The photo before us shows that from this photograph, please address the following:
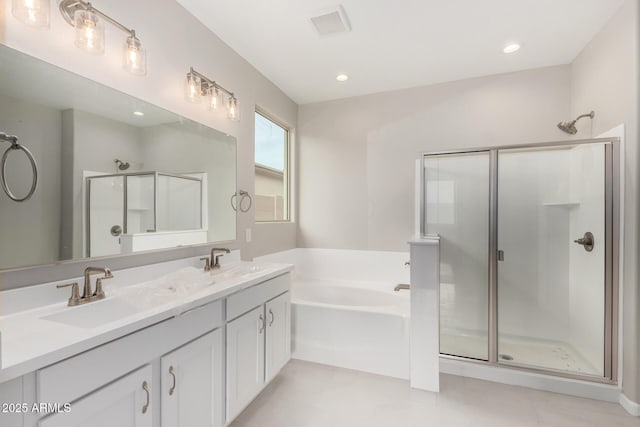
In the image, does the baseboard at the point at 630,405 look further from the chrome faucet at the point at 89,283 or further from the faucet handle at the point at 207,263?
the chrome faucet at the point at 89,283

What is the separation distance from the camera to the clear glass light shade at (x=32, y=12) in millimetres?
1110

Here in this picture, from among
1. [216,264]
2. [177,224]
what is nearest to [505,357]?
[216,264]

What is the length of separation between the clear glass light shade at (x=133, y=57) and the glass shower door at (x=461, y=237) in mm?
2277

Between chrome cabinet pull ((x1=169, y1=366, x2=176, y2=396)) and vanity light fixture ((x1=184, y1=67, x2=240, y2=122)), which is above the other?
vanity light fixture ((x1=184, y1=67, x2=240, y2=122))

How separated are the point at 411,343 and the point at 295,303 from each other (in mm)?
993

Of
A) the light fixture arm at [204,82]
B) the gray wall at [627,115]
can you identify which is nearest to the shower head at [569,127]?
the gray wall at [627,115]

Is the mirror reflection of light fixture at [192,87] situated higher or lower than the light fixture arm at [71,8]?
lower

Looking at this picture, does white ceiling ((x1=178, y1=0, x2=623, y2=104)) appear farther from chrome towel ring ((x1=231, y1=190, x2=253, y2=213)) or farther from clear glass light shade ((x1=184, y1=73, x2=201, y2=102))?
chrome towel ring ((x1=231, y1=190, x2=253, y2=213))

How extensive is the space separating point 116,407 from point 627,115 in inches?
126

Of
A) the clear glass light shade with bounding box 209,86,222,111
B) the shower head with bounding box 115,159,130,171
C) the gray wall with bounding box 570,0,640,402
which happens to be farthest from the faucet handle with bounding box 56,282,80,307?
the gray wall with bounding box 570,0,640,402

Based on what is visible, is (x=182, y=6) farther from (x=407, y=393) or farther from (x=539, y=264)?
(x=539, y=264)

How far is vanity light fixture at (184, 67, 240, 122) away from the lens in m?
1.88

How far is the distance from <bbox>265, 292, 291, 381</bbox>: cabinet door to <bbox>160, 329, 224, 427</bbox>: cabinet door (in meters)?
0.46

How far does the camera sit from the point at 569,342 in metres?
2.33
